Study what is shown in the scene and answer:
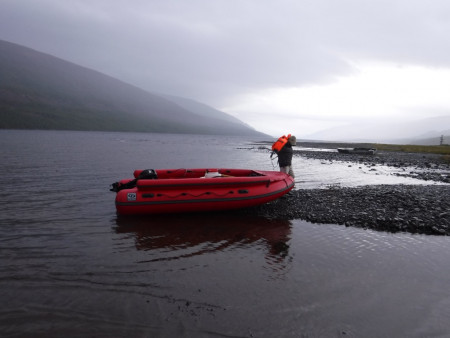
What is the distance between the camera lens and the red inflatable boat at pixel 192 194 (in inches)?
385

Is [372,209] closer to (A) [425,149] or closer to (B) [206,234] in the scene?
(B) [206,234]

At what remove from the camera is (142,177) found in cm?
1106

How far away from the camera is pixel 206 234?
8.65m

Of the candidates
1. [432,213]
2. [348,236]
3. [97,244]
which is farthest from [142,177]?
[432,213]

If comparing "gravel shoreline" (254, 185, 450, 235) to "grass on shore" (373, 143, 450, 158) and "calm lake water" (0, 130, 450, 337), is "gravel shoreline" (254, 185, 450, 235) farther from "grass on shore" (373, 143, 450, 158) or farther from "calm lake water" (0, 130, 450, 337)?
"grass on shore" (373, 143, 450, 158)

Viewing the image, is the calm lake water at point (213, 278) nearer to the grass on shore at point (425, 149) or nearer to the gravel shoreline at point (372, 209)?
the gravel shoreline at point (372, 209)

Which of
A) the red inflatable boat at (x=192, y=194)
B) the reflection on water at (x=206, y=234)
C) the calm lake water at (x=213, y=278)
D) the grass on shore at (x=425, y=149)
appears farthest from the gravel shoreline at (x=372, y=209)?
the grass on shore at (x=425, y=149)

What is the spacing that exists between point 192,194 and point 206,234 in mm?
1790

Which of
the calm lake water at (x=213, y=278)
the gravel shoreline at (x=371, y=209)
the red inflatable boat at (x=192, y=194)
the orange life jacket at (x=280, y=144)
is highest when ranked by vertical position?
the orange life jacket at (x=280, y=144)

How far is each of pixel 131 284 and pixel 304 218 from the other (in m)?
6.29

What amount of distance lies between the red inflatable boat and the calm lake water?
45cm

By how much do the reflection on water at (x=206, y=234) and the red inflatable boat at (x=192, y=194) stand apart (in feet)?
1.33

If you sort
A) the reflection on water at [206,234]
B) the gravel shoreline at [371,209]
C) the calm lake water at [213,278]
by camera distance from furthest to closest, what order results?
the gravel shoreline at [371,209] → the reflection on water at [206,234] → the calm lake water at [213,278]

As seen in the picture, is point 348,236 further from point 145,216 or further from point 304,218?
point 145,216
